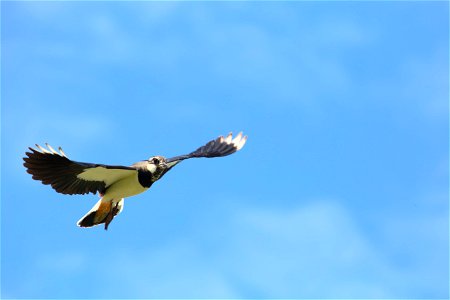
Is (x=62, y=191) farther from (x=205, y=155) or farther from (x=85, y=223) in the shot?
(x=205, y=155)

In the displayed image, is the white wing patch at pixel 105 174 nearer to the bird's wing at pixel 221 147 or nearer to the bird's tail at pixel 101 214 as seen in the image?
the bird's tail at pixel 101 214

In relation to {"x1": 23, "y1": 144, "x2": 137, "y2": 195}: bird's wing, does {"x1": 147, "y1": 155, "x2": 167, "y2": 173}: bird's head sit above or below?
above

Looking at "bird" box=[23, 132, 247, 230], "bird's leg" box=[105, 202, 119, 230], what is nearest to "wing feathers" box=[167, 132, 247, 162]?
"bird" box=[23, 132, 247, 230]

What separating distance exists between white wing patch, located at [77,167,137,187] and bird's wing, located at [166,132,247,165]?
7.02 ft

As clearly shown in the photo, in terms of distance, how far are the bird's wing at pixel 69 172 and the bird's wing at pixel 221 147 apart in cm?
235

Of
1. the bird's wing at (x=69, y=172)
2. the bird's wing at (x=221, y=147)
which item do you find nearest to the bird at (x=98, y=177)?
the bird's wing at (x=69, y=172)

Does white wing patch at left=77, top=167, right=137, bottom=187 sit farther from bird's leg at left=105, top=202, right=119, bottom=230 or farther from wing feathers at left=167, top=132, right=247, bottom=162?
wing feathers at left=167, top=132, right=247, bottom=162

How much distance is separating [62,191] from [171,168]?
202 cm

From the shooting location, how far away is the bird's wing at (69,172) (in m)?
18.3

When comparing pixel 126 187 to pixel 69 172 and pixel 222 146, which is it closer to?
pixel 69 172

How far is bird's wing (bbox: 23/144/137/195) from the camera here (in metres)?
18.3

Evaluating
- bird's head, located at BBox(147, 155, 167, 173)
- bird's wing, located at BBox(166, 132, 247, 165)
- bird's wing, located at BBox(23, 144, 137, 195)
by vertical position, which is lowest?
bird's wing, located at BBox(23, 144, 137, 195)

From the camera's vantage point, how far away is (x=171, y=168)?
2008 centimetres

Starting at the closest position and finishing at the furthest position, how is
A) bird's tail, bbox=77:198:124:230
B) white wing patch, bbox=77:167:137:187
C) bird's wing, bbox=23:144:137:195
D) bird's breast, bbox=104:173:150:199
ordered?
bird's wing, bbox=23:144:137:195 → white wing patch, bbox=77:167:137:187 → bird's breast, bbox=104:173:150:199 → bird's tail, bbox=77:198:124:230
